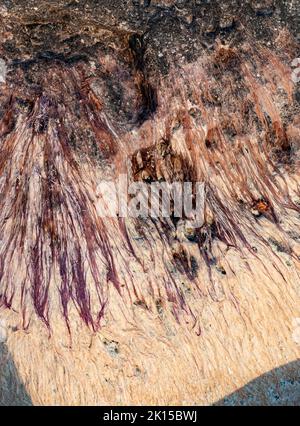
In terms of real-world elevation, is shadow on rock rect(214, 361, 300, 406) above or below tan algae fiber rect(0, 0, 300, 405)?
below

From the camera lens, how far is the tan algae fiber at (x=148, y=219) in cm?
309

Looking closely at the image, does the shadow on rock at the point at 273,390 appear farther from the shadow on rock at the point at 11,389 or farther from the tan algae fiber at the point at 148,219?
the shadow on rock at the point at 11,389

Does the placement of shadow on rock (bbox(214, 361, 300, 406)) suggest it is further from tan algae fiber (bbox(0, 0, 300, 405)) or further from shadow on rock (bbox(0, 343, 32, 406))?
shadow on rock (bbox(0, 343, 32, 406))

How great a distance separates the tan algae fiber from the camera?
3090mm

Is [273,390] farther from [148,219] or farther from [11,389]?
[11,389]

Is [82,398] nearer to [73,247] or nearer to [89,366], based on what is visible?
[89,366]

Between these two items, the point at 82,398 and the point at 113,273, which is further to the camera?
the point at 113,273

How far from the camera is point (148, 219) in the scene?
3389mm

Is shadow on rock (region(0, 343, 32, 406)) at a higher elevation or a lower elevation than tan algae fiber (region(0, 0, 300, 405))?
lower

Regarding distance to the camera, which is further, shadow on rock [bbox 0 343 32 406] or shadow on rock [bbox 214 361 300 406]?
shadow on rock [bbox 214 361 300 406]

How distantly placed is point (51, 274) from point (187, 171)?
1.24 meters

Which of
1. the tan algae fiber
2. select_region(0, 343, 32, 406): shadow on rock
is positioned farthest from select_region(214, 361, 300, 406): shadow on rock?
select_region(0, 343, 32, 406): shadow on rock
